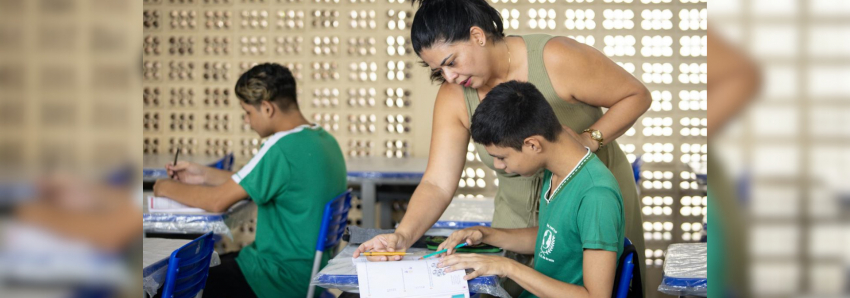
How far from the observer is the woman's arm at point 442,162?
1.86 metres

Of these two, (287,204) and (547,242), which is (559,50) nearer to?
(547,242)

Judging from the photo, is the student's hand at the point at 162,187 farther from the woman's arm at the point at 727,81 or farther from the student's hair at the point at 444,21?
the woman's arm at the point at 727,81

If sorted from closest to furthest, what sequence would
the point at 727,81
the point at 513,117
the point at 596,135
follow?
1. the point at 727,81
2. the point at 513,117
3. the point at 596,135

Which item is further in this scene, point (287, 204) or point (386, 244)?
point (287, 204)

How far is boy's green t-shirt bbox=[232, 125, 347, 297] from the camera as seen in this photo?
2.56 m

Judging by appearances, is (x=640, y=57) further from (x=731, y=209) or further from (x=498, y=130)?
(x=731, y=209)

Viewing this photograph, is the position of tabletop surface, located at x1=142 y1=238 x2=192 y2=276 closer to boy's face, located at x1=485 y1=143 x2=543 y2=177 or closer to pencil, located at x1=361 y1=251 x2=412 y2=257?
pencil, located at x1=361 y1=251 x2=412 y2=257

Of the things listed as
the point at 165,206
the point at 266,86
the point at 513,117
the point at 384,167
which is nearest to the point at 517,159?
the point at 513,117

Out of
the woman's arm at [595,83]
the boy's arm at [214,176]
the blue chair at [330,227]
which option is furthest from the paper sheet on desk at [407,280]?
the boy's arm at [214,176]

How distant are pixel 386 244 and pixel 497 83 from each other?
480 millimetres

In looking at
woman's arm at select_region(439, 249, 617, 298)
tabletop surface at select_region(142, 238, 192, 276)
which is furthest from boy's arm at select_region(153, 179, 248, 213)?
woman's arm at select_region(439, 249, 617, 298)

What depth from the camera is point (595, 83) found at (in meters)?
1.79

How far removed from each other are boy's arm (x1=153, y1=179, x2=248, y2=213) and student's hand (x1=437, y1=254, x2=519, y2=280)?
1289 mm

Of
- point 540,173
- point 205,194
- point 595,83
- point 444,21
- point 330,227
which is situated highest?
point 444,21
